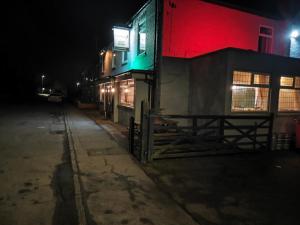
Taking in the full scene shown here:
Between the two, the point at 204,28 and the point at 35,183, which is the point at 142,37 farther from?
the point at 35,183

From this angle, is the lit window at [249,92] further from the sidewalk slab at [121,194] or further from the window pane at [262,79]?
the sidewalk slab at [121,194]

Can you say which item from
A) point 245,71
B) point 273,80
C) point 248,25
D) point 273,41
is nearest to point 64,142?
point 245,71

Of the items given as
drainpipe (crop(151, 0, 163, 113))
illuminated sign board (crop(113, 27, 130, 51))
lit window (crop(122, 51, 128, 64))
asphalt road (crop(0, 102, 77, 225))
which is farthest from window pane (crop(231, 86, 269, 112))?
lit window (crop(122, 51, 128, 64))

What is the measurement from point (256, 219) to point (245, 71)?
7.15 metres

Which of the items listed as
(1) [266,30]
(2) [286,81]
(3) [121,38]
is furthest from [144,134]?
(1) [266,30]

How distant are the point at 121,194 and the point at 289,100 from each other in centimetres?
979

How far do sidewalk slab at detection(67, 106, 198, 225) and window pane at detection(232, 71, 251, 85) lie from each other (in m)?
5.42

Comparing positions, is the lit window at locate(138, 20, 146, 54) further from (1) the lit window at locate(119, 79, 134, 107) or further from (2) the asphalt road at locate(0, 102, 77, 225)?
(2) the asphalt road at locate(0, 102, 77, 225)

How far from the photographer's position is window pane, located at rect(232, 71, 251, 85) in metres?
10.1

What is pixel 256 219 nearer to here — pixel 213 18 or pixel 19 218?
pixel 19 218

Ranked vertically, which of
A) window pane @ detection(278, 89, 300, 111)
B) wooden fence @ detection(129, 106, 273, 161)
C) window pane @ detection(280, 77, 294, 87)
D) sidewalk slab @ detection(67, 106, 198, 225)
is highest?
window pane @ detection(280, 77, 294, 87)

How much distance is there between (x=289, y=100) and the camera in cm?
1152

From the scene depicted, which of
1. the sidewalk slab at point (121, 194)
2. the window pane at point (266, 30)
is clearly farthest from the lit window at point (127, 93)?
the window pane at point (266, 30)

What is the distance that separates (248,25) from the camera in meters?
14.4
